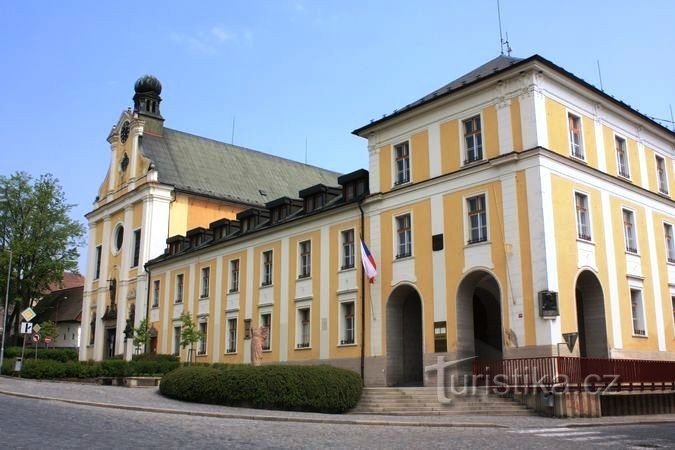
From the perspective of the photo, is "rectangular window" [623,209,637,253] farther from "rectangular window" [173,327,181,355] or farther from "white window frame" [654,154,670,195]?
"rectangular window" [173,327,181,355]

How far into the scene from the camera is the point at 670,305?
1098 inches

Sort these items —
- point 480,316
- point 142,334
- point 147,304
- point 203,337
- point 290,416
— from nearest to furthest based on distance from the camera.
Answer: point 290,416 → point 480,316 → point 203,337 → point 142,334 → point 147,304

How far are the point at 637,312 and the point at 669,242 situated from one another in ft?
16.7

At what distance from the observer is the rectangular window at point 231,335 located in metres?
37.1

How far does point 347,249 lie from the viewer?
1220 inches

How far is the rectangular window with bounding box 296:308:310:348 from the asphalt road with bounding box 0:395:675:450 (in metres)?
15.0

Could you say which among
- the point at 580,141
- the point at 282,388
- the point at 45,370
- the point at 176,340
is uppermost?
the point at 580,141

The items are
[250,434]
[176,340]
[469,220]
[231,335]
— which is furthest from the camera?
[176,340]

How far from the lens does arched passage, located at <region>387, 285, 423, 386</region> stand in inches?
1086

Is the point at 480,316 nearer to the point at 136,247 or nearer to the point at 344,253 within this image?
the point at 344,253

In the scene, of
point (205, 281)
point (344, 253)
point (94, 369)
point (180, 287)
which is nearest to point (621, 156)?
point (344, 253)

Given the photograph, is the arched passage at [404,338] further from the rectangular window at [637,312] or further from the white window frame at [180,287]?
the white window frame at [180,287]

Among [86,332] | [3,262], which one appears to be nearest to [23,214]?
[3,262]

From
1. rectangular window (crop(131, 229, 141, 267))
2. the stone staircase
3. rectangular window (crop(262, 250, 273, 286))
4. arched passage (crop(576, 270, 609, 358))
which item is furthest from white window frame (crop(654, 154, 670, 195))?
rectangular window (crop(131, 229, 141, 267))
